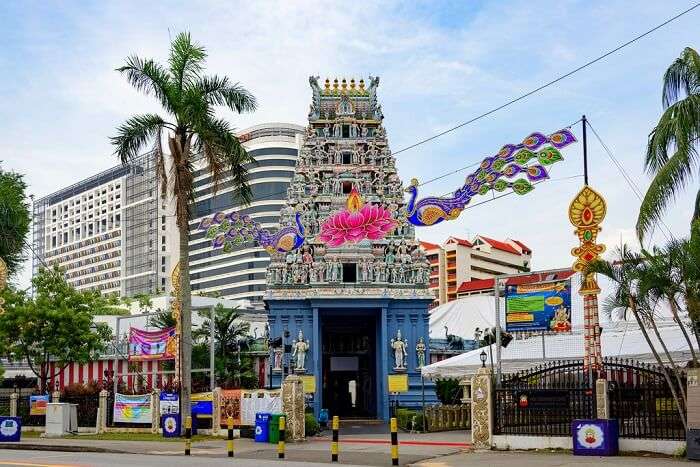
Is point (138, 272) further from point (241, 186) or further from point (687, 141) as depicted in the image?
point (687, 141)

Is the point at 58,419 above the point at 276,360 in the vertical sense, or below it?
below

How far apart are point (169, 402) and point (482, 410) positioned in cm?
1473

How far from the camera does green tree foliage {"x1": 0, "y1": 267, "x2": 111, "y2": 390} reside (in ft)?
150

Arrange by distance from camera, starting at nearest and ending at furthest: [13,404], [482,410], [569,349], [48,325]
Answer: [482,410] < [569,349] < [13,404] < [48,325]

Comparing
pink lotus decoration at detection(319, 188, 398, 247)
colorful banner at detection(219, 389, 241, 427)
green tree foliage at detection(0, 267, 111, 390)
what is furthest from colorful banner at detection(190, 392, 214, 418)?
green tree foliage at detection(0, 267, 111, 390)

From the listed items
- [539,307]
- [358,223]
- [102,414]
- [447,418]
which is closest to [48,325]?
[102,414]

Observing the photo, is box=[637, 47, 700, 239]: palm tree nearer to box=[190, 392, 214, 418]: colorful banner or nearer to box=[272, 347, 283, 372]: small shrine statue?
box=[190, 392, 214, 418]: colorful banner

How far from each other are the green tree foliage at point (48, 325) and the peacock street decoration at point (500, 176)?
21142mm

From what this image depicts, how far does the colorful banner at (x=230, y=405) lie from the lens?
34031 millimetres

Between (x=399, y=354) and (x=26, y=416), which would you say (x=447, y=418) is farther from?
(x=26, y=416)

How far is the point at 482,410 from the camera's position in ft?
83.9

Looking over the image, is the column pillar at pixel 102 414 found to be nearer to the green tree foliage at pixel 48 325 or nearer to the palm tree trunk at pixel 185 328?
the palm tree trunk at pixel 185 328

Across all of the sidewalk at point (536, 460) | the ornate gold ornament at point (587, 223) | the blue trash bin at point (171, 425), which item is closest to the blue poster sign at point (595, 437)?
the sidewalk at point (536, 460)

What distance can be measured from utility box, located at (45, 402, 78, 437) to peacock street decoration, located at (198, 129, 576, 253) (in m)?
9.89
